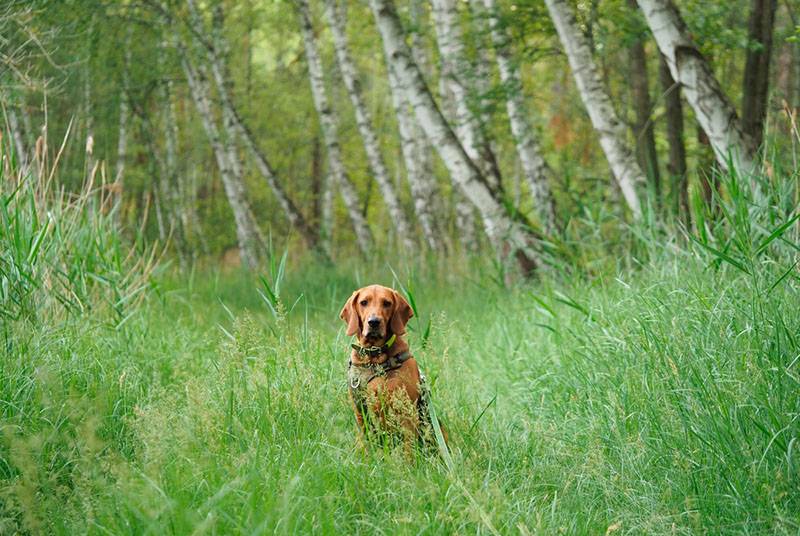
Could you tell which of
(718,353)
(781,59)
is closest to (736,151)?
(718,353)

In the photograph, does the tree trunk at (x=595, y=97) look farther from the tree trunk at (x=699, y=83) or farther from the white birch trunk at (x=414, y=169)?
the white birch trunk at (x=414, y=169)

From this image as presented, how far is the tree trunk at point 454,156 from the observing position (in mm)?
9266

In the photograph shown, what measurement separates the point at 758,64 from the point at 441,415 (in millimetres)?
7534

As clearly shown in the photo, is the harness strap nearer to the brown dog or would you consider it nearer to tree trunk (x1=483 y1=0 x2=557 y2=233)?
the brown dog

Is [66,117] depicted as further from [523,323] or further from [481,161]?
[523,323]

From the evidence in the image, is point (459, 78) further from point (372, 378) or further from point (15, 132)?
point (372, 378)

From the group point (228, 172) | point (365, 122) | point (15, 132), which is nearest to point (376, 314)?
point (15, 132)

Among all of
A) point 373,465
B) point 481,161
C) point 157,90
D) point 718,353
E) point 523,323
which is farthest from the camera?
point 157,90

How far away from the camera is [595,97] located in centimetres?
846

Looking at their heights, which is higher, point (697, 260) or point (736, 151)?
point (736, 151)

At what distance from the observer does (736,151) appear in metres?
6.70

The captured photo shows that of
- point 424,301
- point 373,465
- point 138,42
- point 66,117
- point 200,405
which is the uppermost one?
point 138,42

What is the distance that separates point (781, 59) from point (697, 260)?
9276mm

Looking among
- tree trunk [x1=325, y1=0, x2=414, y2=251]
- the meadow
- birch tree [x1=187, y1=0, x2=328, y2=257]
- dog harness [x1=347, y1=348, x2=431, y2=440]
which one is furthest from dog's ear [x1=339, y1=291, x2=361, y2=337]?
birch tree [x1=187, y1=0, x2=328, y2=257]
